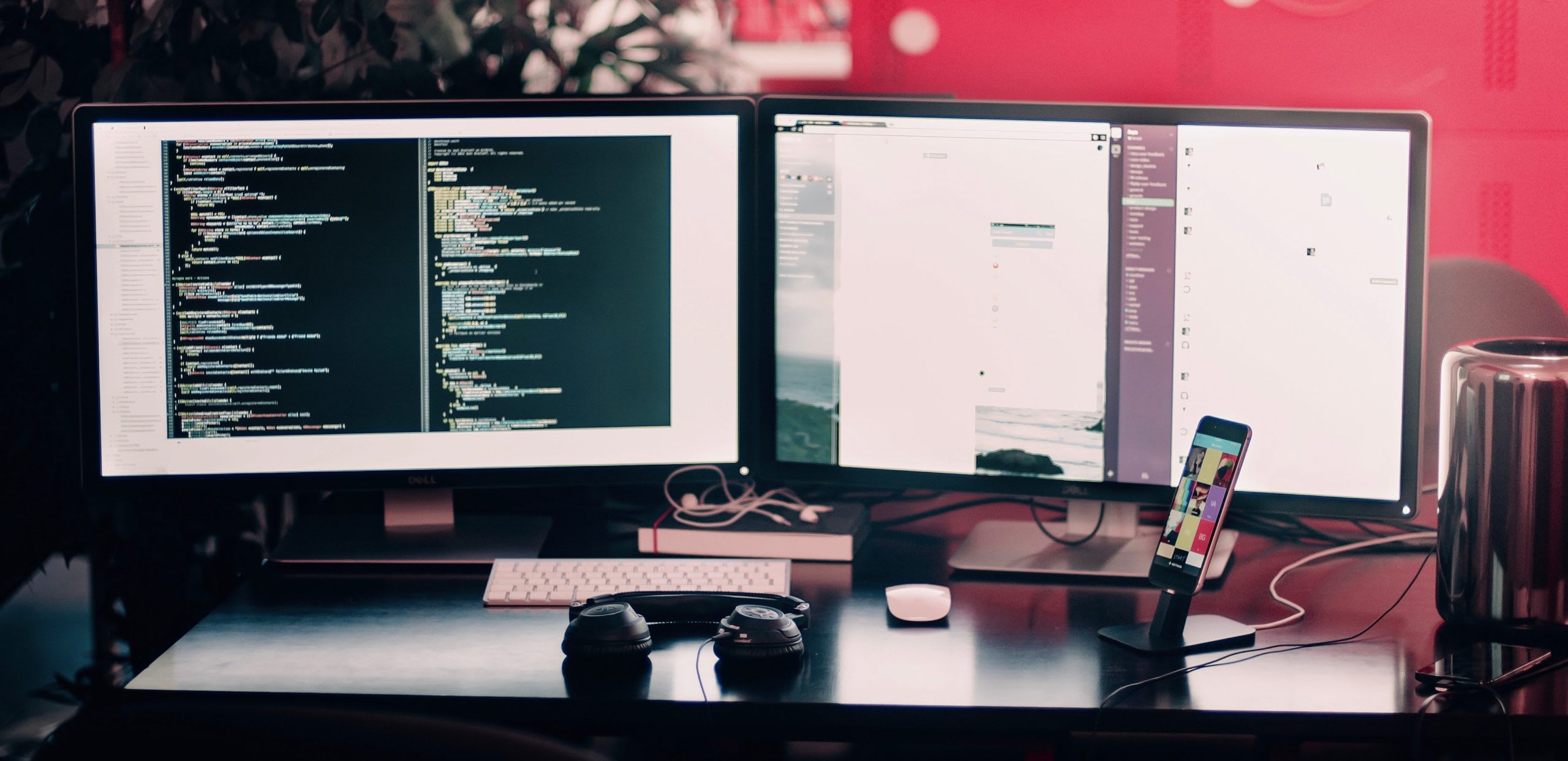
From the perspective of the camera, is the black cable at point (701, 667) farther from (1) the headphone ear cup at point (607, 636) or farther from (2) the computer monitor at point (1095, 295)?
(2) the computer monitor at point (1095, 295)

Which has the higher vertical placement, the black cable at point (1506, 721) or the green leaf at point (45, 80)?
the green leaf at point (45, 80)

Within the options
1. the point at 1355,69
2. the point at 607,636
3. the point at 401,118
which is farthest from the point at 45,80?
the point at 1355,69

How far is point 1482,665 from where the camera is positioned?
3.18 feet

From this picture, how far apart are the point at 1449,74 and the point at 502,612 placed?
138 centimetres

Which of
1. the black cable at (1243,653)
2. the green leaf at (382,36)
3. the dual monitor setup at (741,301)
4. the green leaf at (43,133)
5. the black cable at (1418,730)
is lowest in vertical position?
the black cable at (1418,730)

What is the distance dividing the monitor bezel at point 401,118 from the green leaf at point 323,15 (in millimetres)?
268

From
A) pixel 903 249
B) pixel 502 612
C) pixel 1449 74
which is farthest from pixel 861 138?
pixel 1449 74

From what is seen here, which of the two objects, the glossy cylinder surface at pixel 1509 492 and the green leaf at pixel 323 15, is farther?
the green leaf at pixel 323 15

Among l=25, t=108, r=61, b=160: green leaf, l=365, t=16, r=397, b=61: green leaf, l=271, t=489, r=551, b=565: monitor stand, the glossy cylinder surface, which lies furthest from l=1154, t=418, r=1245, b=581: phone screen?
l=25, t=108, r=61, b=160: green leaf

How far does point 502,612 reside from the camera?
3.68 feet

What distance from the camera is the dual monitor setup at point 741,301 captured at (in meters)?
1.17

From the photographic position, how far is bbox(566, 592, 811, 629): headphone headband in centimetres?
108

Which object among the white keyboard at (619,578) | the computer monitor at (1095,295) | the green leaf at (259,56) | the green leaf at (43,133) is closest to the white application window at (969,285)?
the computer monitor at (1095,295)

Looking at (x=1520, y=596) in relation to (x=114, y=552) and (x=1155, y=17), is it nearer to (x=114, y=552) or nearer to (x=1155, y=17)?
(x=1155, y=17)
